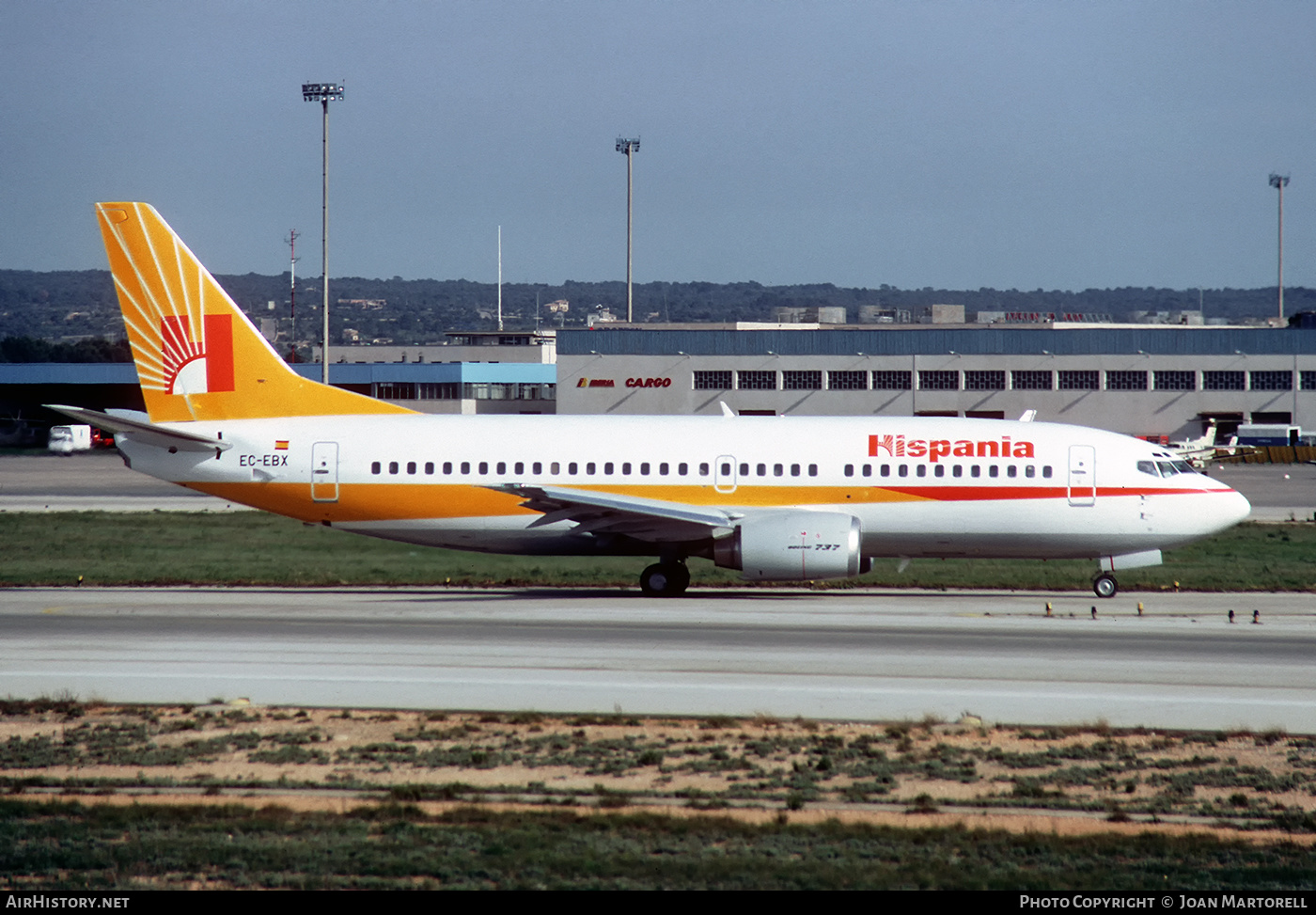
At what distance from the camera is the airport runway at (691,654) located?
62.1 ft

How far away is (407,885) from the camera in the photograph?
11055mm

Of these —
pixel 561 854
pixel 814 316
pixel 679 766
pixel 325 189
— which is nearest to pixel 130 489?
pixel 325 189

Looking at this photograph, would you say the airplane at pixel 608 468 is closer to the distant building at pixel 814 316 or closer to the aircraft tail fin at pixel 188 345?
the aircraft tail fin at pixel 188 345

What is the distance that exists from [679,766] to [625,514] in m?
14.3

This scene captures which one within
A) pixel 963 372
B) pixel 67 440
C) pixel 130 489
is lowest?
pixel 130 489

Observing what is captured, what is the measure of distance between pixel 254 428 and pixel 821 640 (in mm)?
14727

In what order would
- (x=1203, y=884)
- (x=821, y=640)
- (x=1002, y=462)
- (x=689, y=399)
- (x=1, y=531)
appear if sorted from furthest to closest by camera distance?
(x=689, y=399)
(x=1, y=531)
(x=1002, y=462)
(x=821, y=640)
(x=1203, y=884)

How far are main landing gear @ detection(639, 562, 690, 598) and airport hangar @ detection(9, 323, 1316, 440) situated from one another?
54909 millimetres

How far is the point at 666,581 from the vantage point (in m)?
30.7

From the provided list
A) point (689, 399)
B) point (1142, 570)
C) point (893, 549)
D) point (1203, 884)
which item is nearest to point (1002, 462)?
point (893, 549)

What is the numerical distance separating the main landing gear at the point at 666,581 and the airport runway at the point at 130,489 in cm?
2552

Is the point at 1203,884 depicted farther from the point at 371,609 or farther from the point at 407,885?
the point at 371,609

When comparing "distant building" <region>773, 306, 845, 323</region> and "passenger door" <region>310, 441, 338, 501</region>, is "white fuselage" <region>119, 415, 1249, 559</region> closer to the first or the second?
"passenger door" <region>310, 441, 338, 501</region>

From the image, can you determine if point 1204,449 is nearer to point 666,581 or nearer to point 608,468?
point 666,581
